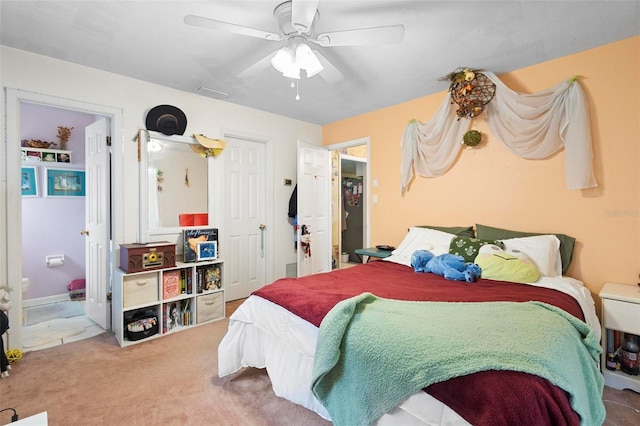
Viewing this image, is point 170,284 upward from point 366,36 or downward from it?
downward

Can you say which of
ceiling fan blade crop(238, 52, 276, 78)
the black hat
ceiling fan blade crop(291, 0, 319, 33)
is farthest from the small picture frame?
ceiling fan blade crop(291, 0, 319, 33)

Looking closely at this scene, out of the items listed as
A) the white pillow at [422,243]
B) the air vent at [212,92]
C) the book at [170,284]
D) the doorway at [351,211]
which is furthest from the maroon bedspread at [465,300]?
the doorway at [351,211]

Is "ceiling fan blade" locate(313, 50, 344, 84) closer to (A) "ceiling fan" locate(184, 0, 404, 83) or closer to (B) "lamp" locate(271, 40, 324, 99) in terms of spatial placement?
(A) "ceiling fan" locate(184, 0, 404, 83)

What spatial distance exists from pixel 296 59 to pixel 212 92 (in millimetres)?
1672

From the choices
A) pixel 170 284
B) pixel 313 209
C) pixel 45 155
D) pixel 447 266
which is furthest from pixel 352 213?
pixel 45 155

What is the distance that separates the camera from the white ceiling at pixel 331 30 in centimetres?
185

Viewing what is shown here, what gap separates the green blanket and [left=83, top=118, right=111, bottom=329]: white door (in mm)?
2671

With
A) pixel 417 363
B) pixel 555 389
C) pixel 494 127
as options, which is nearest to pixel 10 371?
pixel 417 363

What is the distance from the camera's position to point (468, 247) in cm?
253

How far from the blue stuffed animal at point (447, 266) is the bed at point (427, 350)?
5.5 inches

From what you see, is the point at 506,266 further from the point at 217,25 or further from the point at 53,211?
the point at 53,211

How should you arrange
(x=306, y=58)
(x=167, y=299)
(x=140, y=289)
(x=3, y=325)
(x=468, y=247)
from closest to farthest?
1. (x=306, y=58)
2. (x=3, y=325)
3. (x=468, y=247)
4. (x=140, y=289)
5. (x=167, y=299)

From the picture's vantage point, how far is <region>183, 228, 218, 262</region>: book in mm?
3066

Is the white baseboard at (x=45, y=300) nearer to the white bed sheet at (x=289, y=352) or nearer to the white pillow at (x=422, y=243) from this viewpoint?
the white bed sheet at (x=289, y=352)
